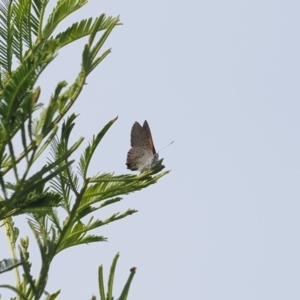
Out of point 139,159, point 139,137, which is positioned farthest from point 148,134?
point 139,159

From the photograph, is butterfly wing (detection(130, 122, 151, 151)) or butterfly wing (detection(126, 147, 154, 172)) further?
butterfly wing (detection(130, 122, 151, 151))

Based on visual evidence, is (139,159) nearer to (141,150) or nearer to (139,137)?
(141,150)

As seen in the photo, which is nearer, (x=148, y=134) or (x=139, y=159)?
(x=139, y=159)

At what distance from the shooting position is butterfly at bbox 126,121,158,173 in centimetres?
482

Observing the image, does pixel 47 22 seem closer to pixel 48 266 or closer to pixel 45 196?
pixel 45 196

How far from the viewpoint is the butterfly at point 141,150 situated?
4816 mm

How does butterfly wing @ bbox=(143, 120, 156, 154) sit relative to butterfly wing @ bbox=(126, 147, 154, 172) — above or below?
above

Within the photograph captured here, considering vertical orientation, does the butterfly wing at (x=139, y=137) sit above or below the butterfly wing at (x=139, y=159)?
above

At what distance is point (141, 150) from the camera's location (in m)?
4.98

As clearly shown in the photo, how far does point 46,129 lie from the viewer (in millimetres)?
3543

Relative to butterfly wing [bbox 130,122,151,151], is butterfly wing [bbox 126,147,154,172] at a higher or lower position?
lower

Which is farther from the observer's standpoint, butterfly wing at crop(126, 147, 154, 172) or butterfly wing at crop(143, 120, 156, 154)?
butterfly wing at crop(143, 120, 156, 154)

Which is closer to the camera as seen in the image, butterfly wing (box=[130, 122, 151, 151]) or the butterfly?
the butterfly

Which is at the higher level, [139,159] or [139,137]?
[139,137]
